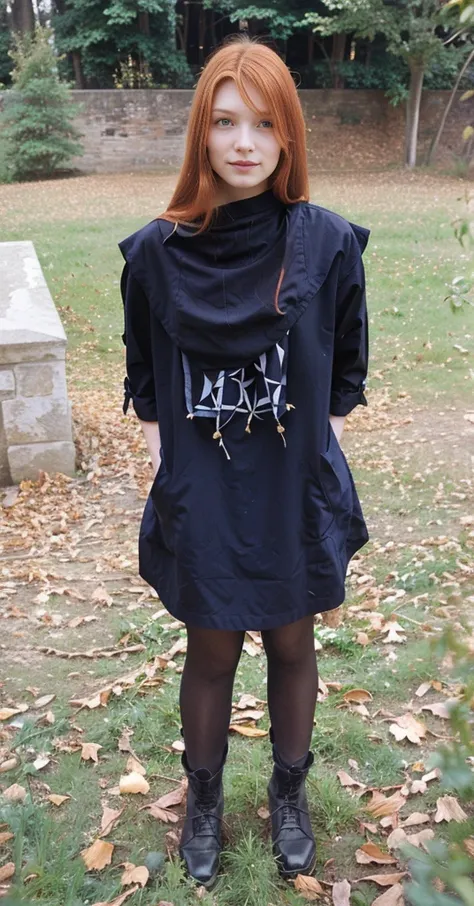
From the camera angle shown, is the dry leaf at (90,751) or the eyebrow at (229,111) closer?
the eyebrow at (229,111)

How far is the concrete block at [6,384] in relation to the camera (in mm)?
4953

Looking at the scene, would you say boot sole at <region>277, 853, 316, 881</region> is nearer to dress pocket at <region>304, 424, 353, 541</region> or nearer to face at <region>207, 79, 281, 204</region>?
dress pocket at <region>304, 424, 353, 541</region>

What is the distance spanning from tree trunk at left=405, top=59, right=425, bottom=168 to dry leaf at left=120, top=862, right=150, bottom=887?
2007 cm

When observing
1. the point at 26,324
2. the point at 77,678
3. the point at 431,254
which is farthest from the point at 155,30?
the point at 77,678

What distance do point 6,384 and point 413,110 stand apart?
57.4 feet

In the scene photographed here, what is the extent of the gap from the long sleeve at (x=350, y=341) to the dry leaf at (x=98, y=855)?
123cm

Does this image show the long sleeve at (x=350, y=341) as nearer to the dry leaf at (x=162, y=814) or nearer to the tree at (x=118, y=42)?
the dry leaf at (x=162, y=814)

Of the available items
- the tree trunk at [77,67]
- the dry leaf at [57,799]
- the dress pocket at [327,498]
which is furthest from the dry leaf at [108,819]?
the tree trunk at [77,67]

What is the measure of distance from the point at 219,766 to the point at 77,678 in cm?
113

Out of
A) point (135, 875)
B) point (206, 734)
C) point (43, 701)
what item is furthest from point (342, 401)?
point (43, 701)

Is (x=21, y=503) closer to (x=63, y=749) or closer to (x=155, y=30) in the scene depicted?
(x=63, y=749)

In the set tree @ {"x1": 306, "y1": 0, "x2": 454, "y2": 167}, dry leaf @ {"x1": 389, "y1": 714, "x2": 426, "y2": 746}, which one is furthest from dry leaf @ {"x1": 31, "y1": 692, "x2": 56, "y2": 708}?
tree @ {"x1": 306, "y1": 0, "x2": 454, "y2": 167}

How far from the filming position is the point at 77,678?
10.3 feet

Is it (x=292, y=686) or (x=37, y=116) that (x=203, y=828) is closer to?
(x=292, y=686)
